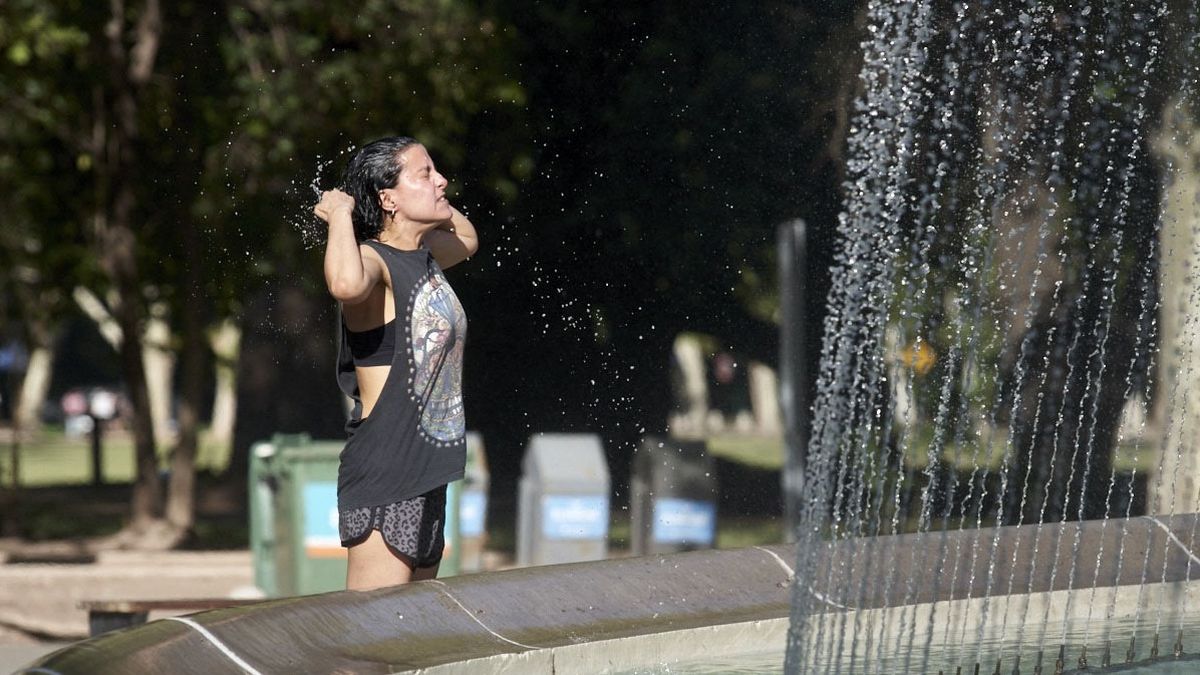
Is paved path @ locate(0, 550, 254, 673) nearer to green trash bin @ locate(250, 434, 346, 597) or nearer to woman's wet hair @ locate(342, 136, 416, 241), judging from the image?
green trash bin @ locate(250, 434, 346, 597)

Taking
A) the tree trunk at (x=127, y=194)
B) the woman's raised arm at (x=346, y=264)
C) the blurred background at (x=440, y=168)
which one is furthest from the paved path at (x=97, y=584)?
the woman's raised arm at (x=346, y=264)

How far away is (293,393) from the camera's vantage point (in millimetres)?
15375

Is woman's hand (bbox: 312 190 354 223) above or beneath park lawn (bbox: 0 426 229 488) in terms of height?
above

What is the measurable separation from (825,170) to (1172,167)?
15.0 feet

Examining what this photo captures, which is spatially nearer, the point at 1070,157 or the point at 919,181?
the point at 1070,157

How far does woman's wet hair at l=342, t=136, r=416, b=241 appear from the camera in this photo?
373 cm

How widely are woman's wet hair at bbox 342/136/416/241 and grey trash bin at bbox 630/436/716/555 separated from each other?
6504mm

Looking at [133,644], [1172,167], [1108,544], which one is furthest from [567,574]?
[1172,167]

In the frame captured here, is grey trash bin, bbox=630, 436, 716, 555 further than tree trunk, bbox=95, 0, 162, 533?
No

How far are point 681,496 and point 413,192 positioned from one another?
264 inches

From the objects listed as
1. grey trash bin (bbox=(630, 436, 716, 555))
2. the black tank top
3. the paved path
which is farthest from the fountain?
the paved path

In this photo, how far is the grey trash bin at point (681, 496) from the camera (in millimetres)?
10227

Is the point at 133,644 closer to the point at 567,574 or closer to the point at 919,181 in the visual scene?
the point at 567,574

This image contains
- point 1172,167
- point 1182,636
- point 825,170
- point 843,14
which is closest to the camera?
point 1182,636
